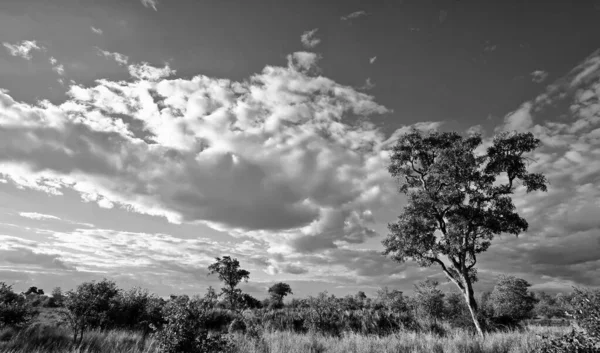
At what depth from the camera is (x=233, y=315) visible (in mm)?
32188

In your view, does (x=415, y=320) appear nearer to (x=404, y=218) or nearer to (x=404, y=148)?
(x=404, y=218)

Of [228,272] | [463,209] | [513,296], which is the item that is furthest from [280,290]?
[463,209]

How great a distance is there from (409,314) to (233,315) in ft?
58.2

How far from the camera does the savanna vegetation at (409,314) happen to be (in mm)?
11375

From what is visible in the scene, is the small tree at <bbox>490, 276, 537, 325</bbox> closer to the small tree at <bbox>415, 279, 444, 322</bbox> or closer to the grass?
the small tree at <bbox>415, 279, 444, 322</bbox>

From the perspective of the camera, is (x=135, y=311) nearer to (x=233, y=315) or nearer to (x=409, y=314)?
(x=233, y=315)

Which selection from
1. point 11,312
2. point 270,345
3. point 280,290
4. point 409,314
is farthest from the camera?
point 280,290

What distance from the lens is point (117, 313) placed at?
25812 mm

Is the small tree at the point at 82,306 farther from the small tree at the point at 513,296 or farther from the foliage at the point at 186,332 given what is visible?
the small tree at the point at 513,296

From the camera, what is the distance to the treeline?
957cm

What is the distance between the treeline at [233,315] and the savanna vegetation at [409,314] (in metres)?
0.07

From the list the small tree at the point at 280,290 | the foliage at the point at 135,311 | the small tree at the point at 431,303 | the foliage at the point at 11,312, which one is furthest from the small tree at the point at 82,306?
the small tree at the point at 280,290

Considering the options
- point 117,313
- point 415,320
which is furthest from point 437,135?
point 117,313

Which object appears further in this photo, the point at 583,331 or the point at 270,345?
the point at 270,345
